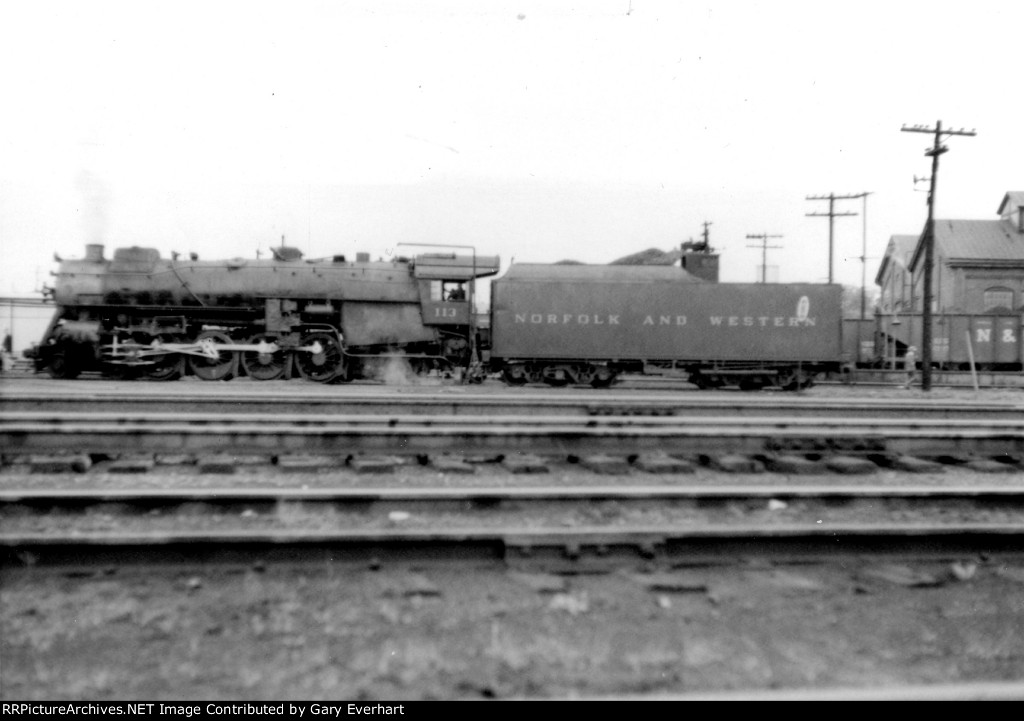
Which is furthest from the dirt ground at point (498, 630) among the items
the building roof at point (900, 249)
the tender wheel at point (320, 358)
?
the building roof at point (900, 249)

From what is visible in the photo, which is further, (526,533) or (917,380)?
(917,380)

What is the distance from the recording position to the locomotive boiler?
13648 mm

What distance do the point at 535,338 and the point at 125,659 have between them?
12563 millimetres

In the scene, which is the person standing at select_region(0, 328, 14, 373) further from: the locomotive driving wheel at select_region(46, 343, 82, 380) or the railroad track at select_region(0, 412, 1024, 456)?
the railroad track at select_region(0, 412, 1024, 456)

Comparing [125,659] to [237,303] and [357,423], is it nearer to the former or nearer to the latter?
[357,423]

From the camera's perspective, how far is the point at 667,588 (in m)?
3.44

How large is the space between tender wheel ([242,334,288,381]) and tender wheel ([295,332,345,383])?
326mm

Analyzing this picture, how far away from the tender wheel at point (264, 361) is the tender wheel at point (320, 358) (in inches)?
12.8

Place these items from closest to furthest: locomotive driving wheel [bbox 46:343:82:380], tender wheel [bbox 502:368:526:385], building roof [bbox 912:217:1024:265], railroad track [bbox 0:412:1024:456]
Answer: railroad track [bbox 0:412:1024:456]
locomotive driving wheel [bbox 46:343:82:380]
tender wheel [bbox 502:368:526:385]
building roof [bbox 912:217:1024:265]

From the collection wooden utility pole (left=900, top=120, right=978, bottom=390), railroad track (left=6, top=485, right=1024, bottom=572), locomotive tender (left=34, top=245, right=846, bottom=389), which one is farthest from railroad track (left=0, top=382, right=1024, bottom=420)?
wooden utility pole (left=900, top=120, right=978, bottom=390)

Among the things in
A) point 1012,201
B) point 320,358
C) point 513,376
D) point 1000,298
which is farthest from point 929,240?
point 1012,201

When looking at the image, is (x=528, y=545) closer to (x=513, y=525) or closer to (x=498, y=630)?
(x=498, y=630)

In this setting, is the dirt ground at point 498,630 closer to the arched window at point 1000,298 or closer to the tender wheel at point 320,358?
the tender wheel at point 320,358
